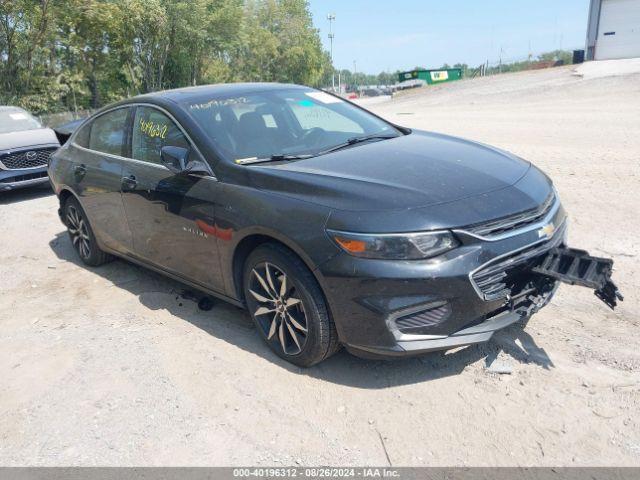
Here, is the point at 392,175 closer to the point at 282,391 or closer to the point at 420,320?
the point at 420,320

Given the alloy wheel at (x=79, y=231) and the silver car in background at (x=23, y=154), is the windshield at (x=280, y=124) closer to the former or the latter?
the alloy wheel at (x=79, y=231)

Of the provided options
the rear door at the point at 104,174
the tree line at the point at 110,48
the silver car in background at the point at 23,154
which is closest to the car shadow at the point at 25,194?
the silver car in background at the point at 23,154

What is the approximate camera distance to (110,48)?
1187 inches

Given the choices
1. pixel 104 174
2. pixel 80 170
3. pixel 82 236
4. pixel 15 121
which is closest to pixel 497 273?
pixel 104 174

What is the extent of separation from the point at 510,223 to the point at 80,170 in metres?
4.02

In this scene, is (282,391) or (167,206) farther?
(167,206)

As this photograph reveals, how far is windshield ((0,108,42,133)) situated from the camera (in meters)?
10.3

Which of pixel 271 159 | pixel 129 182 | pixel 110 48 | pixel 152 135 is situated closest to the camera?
pixel 271 159

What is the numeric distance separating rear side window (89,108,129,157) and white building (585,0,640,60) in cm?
5082

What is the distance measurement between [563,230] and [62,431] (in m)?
3.26

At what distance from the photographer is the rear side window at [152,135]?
4172 millimetres

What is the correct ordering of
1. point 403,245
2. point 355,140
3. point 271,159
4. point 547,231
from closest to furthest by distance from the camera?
point 403,245 < point 547,231 < point 271,159 < point 355,140

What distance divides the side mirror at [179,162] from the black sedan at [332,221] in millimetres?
14

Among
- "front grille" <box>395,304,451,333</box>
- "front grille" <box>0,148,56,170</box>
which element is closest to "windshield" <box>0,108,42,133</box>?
"front grille" <box>0,148,56,170</box>
